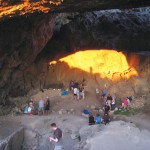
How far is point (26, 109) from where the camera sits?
2002cm

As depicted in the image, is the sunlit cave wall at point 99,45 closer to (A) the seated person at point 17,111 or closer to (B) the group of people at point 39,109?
(B) the group of people at point 39,109

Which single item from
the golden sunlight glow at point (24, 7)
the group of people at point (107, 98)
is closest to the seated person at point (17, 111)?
the group of people at point (107, 98)

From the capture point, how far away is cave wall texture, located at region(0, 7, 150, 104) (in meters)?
20.0

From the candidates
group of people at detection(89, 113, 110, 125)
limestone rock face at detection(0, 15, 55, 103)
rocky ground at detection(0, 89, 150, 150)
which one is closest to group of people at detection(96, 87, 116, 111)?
rocky ground at detection(0, 89, 150, 150)

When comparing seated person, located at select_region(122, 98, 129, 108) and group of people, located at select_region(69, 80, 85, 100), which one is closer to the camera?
seated person, located at select_region(122, 98, 129, 108)

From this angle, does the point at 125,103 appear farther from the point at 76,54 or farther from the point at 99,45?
the point at 76,54

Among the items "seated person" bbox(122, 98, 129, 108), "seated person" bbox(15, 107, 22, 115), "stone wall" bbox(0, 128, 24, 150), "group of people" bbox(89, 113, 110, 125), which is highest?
"seated person" bbox(122, 98, 129, 108)

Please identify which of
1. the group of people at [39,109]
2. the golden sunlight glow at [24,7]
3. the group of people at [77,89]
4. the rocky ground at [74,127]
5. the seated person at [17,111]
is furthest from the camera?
the group of people at [77,89]

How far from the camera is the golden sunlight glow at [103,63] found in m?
22.1

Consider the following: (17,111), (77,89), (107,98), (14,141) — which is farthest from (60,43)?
(14,141)

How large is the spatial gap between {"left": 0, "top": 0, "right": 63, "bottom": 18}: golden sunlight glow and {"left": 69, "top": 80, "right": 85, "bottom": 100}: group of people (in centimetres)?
919

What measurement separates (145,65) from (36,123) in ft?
25.7

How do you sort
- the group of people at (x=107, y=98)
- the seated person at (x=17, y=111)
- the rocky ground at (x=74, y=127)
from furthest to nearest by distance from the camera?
1. the seated person at (x=17, y=111)
2. the group of people at (x=107, y=98)
3. the rocky ground at (x=74, y=127)

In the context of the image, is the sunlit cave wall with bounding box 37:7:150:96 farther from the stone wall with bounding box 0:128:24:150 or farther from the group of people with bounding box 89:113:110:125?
the stone wall with bounding box 0:128:24:150
